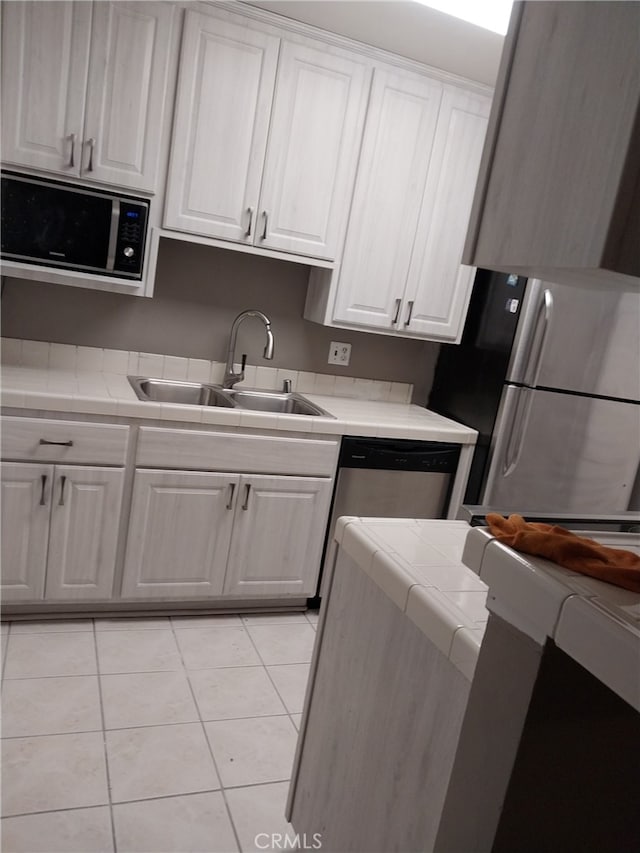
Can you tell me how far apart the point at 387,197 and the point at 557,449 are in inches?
54.6

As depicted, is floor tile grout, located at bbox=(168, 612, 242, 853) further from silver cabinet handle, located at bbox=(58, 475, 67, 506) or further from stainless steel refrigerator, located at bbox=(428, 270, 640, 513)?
→ stainless steel refrigerator, located at bbox=(428, 270, 640, 513)

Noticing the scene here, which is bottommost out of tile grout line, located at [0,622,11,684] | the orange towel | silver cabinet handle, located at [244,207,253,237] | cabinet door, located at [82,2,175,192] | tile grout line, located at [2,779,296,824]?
tile grout line, located at [2,779,296,824]

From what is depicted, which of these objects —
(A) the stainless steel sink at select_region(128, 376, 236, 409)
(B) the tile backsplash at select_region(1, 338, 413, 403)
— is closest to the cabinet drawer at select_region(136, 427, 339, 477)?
(A) the stainless steel sink at select_region(128, 376, 236, 409)

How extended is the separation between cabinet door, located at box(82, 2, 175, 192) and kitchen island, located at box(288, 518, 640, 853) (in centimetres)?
182

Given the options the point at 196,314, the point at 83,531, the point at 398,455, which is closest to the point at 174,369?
the point at 196,314

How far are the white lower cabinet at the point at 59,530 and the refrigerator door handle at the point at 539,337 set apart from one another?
5.82 ft

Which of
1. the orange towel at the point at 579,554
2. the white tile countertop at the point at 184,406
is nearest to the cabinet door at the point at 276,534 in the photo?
the white tile countertop at the point at 184,406

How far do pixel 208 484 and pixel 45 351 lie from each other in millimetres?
978

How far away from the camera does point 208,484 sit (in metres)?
2.60

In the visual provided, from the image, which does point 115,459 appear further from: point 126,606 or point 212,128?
point 212,128

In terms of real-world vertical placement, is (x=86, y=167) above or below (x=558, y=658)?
above

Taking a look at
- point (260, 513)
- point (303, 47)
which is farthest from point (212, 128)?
point (260, 513)

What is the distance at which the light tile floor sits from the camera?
66.2 inches

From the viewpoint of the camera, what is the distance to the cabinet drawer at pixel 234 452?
8.14 feet
